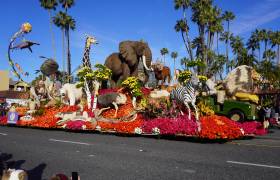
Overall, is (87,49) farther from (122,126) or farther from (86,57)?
(122,126)

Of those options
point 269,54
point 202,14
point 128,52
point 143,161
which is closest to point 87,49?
point 128,52

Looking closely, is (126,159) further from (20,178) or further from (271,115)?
(271,115)

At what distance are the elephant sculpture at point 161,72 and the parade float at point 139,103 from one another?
0.14 m

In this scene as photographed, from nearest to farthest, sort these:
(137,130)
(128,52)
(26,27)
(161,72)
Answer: (137,130), (128,52), (161,72), (26,27)

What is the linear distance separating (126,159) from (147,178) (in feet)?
7.05

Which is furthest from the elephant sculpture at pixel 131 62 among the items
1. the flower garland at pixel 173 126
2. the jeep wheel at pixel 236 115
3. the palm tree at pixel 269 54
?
the palm tree at pixel 269 54

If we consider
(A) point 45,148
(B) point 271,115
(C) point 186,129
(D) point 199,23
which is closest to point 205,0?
(D) point 199,23

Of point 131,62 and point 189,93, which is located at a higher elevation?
point 131,62

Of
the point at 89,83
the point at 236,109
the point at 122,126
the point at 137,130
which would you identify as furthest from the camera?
the point at 89,83

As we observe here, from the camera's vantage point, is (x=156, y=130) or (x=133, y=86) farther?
(x=133, y=86)

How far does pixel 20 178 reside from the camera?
4.04m

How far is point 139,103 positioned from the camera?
1830 cm

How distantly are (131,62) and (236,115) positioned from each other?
7904 mm

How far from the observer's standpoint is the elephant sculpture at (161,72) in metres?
23.5
